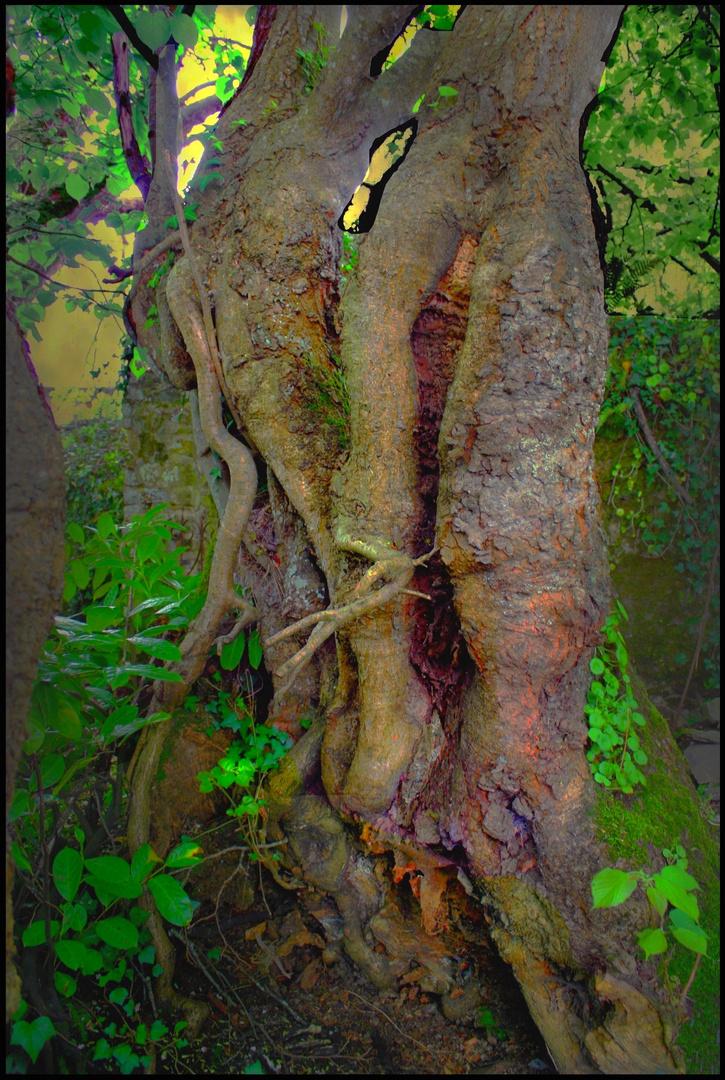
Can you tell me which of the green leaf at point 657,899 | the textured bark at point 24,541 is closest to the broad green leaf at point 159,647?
the textured bark at point 24,541

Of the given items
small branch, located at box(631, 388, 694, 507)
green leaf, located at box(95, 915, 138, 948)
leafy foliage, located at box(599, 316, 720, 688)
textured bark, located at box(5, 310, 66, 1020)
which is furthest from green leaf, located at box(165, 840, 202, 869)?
small branch, located at box(631, 388, 694, 507)

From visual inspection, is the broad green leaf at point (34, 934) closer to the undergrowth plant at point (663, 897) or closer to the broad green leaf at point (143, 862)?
the broad green leaf at point (143, 862)

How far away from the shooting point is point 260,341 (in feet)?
7.14

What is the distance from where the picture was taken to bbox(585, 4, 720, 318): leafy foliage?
300 cm

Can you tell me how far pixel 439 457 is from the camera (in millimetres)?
1877

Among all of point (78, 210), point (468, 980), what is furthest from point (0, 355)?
point (78, 210)

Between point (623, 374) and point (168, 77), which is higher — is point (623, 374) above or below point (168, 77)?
below

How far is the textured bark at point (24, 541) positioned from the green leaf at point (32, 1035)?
434 mm

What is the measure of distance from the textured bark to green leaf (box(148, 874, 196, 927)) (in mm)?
526

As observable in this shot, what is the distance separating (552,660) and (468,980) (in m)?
1.23

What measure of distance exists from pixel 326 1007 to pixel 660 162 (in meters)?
5.13

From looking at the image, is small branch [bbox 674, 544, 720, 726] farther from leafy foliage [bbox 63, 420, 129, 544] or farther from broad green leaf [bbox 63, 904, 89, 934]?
leafy foliage [bbox 63, 420, 129, 544]

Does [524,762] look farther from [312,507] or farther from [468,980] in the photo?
[312,507]

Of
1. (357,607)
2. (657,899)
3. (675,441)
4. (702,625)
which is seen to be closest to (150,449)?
(357,607)
